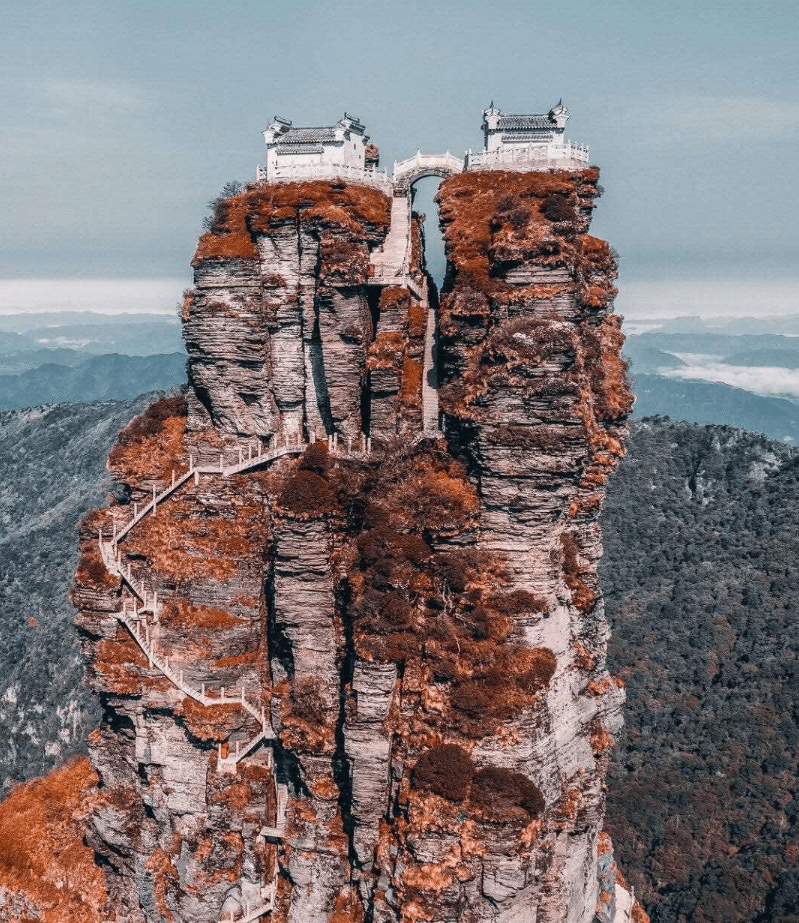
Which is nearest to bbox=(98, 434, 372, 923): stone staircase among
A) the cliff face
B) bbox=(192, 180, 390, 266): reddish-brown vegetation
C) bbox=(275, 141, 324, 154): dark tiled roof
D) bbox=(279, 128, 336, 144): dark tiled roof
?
the cliff face

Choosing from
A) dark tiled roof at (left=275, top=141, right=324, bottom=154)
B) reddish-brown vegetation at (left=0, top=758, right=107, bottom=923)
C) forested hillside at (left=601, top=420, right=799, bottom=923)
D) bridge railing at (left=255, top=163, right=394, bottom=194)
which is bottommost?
forested hillside at (left=601, top=420, right=799, bottom=923)

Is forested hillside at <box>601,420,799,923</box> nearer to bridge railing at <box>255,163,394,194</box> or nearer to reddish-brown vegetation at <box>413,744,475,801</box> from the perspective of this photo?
reddish-brown vegetation at <box>413,744,475,801</box>

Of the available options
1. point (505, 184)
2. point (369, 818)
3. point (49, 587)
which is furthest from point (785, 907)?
point (49, 587)

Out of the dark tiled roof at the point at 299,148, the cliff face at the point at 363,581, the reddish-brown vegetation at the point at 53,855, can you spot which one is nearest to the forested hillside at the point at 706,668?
the cliff face at the point at 363,581

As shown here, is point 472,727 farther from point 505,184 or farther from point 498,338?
point 505,184

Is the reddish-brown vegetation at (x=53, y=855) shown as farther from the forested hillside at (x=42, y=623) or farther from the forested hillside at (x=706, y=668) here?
the forested hillside at (x=706, y=668)

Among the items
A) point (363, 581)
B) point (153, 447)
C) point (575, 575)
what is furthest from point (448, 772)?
point (153, 447)
